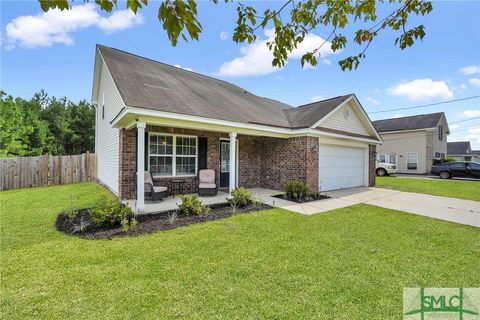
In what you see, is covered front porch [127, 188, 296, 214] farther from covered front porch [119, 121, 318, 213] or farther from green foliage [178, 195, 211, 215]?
green foliage [178, 195, 211, 215]

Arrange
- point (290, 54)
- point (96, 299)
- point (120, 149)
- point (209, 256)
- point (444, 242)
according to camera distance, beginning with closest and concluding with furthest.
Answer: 1. point (96, 299)
2. point (290, 54)
3. point (209, 256)
4. point (444, 242)
5. point (120, 149)

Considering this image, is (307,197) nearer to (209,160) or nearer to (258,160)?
(258,160)

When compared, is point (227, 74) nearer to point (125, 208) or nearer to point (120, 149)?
point (120, 149)

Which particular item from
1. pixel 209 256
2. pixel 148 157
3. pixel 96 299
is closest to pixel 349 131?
pixel 148 157

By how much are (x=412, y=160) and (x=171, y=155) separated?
1000 inches

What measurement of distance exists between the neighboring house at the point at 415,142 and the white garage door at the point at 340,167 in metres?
15.4

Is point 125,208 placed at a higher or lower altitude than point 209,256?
higher

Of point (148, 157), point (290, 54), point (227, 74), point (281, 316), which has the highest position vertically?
point (227, 74)

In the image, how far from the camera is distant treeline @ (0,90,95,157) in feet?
60.3

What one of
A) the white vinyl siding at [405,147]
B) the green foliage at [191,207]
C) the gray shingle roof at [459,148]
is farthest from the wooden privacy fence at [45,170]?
the gray shingle roof at [459,148]

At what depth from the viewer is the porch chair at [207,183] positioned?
8664mm

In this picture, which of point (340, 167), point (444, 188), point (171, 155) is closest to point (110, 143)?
point (171, 155)

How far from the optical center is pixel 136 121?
6426 mm

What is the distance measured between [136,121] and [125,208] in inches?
→ 96.0
